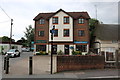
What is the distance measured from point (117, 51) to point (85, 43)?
2082 centimetres

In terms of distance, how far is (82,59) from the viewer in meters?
10.6

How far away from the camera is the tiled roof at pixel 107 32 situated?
3471cm

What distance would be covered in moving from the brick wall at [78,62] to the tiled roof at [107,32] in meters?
24.5

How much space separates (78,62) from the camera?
34.5ft

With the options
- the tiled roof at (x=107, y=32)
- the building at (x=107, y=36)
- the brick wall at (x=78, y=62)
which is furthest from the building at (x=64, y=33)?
the brick wall at (x=78, y=62)

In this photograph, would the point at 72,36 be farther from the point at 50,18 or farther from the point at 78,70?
the point at 78,70

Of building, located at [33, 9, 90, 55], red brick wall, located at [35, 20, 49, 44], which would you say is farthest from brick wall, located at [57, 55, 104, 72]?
red brick wall, located at [35, 20, 49, 44]

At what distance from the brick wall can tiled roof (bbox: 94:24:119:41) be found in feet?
80.5

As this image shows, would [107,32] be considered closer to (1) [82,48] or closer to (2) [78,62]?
(1) [82,48]

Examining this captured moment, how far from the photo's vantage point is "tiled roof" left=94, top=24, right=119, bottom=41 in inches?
1367

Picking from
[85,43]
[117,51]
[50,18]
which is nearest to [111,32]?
[85,43]

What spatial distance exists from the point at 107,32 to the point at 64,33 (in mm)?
12147

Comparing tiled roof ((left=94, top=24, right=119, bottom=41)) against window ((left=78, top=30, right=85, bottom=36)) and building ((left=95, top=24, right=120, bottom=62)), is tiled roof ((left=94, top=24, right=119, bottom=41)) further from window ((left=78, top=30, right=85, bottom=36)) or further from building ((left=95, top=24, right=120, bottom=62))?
window ((left=78, top=30, right=85, bottom=36))

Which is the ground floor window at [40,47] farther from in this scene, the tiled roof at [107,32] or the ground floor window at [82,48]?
the tiled roof at [107,32]
